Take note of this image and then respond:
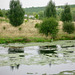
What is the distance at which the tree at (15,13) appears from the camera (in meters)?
54.9

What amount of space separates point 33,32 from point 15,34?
523cm

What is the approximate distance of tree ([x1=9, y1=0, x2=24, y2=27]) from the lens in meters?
54.9

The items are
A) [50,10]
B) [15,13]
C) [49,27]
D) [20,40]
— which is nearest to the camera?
[20,40]

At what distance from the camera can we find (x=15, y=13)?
181 feet

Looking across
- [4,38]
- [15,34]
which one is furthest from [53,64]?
[15,34]

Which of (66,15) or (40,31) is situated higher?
(66,15)

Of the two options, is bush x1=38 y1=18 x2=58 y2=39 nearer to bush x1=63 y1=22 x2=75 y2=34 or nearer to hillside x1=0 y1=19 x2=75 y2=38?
hillside x1=0 y1=19 x2=75 y2=38

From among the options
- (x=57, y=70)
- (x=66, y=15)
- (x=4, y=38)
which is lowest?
(x=57, y=70)

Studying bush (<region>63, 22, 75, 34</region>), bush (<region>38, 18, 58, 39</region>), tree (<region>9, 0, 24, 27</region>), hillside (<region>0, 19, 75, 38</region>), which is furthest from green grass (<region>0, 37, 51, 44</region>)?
tree (<region>9, 0, 24, 27</region>)

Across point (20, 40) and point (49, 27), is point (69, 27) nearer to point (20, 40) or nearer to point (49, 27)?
point (49, 27)

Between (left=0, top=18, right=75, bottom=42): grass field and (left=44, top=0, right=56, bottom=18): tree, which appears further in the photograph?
(left=44, top=0, right=56, bottom=18): tree

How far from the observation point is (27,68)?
22953mm

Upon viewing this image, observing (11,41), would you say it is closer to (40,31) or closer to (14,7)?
(40,31)

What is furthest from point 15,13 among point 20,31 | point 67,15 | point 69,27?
point 67,15
